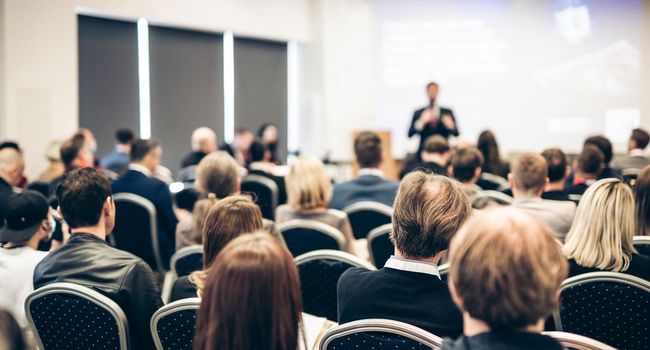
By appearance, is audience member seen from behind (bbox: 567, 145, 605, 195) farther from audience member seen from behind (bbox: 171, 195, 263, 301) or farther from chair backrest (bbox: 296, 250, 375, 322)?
audience member seen from behind (bbox: 171, 195, 263, 301)

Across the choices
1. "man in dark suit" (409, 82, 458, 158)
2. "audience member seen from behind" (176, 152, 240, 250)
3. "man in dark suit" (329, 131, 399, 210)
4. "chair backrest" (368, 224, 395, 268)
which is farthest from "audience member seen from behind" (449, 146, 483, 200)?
"man in dark suit" (409, 82, 458, 158)

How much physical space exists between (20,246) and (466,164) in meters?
2.91

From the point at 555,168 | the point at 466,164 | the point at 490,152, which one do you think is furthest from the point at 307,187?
the point at 490,152

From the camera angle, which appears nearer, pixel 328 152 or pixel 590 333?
pixel 590 333

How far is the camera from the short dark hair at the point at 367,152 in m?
5.07

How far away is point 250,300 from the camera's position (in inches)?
56.8

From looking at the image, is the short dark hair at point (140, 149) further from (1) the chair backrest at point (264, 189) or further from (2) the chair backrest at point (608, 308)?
(2) the chair backrest at point (608, 308)

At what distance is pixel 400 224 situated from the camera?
2170mm

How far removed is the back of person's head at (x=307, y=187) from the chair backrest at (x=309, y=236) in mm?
447

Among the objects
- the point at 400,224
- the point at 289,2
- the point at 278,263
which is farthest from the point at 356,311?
the point at 289,2

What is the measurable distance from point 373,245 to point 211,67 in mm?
6962

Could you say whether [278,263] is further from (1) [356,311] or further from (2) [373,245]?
(2) [373,245]

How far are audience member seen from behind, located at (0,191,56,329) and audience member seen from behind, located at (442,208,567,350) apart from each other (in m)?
1.88

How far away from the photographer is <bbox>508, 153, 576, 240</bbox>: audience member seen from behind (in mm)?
3443
